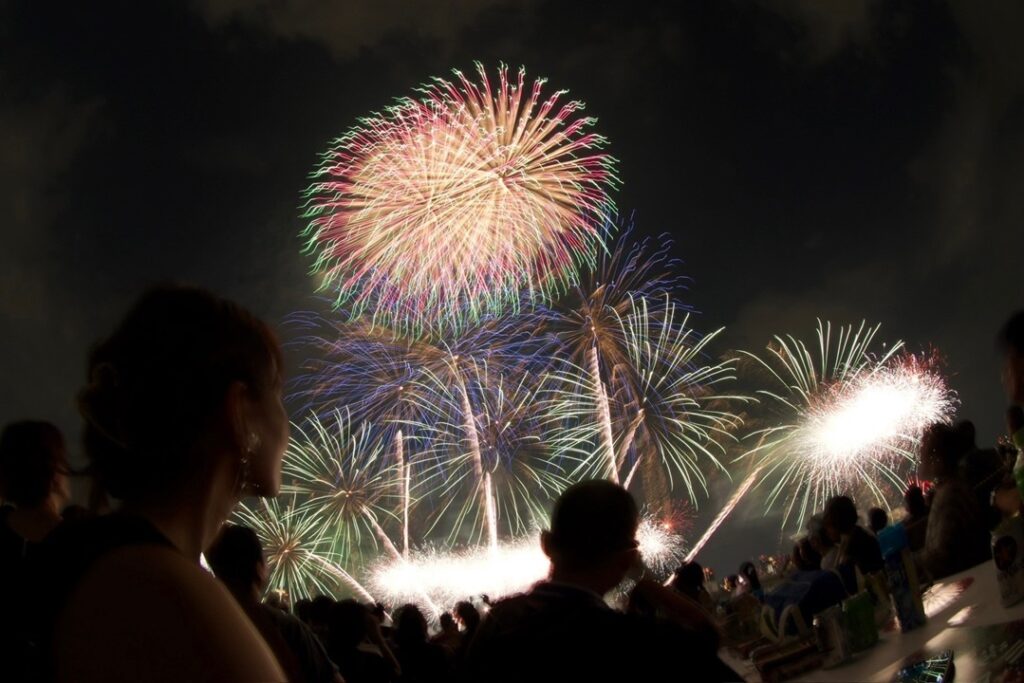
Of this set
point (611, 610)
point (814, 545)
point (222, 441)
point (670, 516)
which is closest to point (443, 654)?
point (814, 545)

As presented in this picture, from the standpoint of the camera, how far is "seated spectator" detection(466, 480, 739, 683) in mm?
2180

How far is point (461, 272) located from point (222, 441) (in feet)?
56.2

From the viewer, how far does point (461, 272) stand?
727 inches

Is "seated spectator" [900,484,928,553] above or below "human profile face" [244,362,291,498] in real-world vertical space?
below

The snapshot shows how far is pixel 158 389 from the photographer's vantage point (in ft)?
4.49

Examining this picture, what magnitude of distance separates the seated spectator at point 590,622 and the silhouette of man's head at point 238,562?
132cm

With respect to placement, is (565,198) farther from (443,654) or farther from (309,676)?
(309,676)

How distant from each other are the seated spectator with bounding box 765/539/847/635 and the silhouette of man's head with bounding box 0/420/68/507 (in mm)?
3109

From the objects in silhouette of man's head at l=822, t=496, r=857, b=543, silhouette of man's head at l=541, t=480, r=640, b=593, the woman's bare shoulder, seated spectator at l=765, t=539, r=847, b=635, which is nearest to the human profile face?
the woman's bare shoulder

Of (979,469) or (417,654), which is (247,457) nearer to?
(979,469)

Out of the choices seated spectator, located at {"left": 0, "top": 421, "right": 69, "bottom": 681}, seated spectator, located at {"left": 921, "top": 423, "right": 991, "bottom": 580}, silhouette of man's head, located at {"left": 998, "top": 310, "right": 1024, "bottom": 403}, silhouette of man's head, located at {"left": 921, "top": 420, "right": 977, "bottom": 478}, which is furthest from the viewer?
silhouette of man's head, located at {"left": 921, "top": 420, "right": 977, "bottom": 478}

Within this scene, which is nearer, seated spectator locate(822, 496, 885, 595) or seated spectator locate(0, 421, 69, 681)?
seated spectator locate(0, 421, 69, 681)

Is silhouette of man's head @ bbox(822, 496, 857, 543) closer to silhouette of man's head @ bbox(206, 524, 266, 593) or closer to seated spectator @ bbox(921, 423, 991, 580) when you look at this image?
seated spectator @ bbox(921, 423, 991, 580)

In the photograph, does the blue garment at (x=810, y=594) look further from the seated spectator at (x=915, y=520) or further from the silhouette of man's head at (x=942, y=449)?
the seated spectator at (x=915, y=520)
